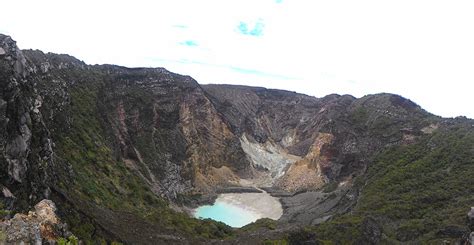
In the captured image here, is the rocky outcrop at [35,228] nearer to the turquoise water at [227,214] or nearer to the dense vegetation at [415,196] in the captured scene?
the dense vegetation at [415,196]

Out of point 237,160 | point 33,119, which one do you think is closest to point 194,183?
point 237,160

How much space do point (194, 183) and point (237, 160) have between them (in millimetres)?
24472

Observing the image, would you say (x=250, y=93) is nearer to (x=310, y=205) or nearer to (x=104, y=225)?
(x=310, y=205)

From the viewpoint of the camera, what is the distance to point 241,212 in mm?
92875

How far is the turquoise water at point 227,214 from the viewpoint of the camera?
8438 cm

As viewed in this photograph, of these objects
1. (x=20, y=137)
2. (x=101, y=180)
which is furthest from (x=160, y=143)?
(x=20, y=137)

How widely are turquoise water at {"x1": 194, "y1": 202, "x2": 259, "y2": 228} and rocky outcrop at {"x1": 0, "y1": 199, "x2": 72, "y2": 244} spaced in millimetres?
64958

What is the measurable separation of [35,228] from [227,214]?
7555cm

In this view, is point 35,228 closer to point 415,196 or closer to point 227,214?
point 415,196

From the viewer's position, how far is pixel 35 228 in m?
15.9

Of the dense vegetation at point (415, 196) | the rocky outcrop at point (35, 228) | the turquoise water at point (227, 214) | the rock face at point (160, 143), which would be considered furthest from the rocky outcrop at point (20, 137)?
the turquoise water at point (227, 214)

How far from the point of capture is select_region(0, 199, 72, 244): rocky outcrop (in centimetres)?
1530

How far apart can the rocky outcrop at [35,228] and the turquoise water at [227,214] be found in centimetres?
6496

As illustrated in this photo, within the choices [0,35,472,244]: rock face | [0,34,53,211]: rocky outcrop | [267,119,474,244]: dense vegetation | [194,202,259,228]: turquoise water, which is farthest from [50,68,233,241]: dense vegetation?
[194,202,259,228]: turquoise water
